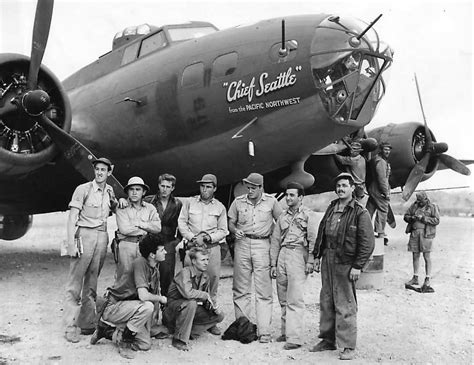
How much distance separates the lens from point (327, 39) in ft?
23.6

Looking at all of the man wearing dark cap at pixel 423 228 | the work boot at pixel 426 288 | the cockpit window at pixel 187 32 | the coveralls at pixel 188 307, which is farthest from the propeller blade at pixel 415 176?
the coveralls at pixel 188 307

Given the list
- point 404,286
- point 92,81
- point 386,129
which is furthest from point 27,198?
point 386,129

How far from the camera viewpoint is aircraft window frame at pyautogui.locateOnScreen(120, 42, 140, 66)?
10250 millimetres

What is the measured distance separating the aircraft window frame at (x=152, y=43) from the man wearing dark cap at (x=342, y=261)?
18.1ft

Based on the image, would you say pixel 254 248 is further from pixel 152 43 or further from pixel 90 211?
pixel 152 43

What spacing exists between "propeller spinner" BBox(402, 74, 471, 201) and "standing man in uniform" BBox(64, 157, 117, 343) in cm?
867

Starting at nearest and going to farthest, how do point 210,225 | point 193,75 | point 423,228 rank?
1. point 210,225
2. point 193,75
3. point 423,228

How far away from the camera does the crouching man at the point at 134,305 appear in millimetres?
5336

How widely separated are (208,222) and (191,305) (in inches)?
43.0

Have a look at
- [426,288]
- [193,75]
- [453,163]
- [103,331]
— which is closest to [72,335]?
[103,331]

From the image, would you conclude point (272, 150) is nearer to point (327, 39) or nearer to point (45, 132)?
point (327, 39)

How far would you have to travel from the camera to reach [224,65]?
7.96m

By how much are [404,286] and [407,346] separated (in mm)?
3421

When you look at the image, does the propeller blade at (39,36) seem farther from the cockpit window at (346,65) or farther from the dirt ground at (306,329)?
the cockpit window at (346,65)
